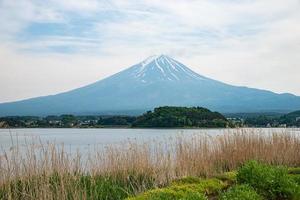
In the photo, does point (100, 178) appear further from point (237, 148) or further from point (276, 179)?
point (276, 179)

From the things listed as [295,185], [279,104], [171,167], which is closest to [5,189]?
[171,167]

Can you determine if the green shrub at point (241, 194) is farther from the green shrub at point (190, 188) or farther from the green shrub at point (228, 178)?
the green shrub at point (228, 178)

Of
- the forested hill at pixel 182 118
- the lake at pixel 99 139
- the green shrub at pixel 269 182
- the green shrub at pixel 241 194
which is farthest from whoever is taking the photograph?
the forested hill at pixel 182 118

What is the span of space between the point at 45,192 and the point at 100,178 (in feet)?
9.56

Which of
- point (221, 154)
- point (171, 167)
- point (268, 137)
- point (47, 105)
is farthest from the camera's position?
point (47, 105)

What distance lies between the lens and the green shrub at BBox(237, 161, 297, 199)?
286 inches

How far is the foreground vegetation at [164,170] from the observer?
7.50 metres

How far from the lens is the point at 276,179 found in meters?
7.44

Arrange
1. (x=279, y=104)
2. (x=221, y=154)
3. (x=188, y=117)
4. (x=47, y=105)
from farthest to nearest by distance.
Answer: (x=47, y=105) < (x=279, y=104) < (x=188, y=117) < (x=221, y=154)

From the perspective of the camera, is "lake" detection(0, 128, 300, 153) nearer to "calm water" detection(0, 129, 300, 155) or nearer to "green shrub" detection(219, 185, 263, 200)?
"calm water" detection(0, 129, 300, 155)

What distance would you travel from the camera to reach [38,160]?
9664 mm

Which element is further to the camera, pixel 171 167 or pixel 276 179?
pixel 171 167

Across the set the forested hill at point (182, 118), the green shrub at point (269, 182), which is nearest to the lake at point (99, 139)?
the green shrub at point (269, 182)

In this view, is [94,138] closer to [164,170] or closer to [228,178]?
[164,170]
